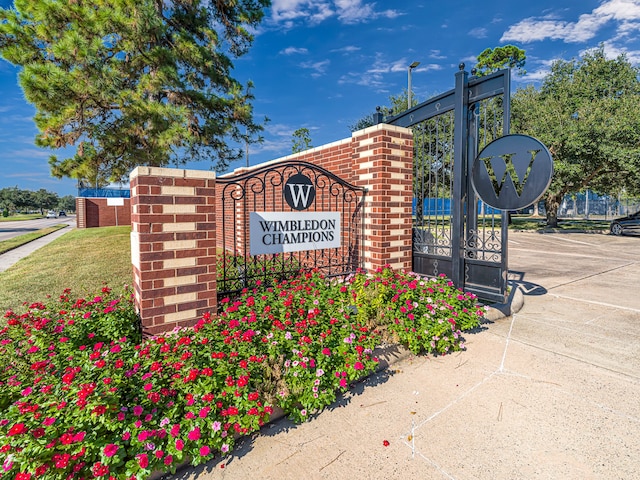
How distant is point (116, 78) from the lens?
8.05 m

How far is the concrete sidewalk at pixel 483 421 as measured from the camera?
6.03 ft

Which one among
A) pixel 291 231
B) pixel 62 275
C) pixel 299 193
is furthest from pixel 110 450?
pixel 62 275

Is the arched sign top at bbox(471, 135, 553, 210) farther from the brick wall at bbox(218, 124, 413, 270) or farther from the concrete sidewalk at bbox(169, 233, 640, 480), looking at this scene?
the concrete sidewalk at bbox(169, 233, 640, 480)

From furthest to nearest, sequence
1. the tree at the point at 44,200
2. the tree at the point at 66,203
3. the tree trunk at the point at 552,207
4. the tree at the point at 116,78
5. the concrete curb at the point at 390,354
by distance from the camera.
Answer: the tree at the point at 66,203 < the tree at the point at 44,200 < the tree trunk at the point at 552,207 < the tree at the point at 116,78 < the concrete curb at the point at 390,354

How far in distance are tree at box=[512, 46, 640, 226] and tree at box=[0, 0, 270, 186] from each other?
1632 cm

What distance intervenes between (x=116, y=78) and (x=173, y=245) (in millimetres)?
7486

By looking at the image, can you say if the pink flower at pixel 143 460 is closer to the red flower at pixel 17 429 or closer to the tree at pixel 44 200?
the red flower at pixel 17 429

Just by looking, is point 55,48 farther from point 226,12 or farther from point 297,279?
point 297,279

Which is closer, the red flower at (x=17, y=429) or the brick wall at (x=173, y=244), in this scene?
the red flower at (x=17, y=429)

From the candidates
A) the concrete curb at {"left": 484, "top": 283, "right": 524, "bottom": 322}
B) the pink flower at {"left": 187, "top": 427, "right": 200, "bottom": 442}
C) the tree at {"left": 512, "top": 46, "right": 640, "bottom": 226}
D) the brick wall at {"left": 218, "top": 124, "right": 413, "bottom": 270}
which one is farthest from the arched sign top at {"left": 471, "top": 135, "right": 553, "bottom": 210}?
the tree at {"left": 512, "top": 46, "right": 640, "bottom": 226}

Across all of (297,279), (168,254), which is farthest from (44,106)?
(297,279)

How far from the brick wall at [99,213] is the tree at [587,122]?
33.4m

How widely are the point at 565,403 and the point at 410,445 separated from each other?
134cm

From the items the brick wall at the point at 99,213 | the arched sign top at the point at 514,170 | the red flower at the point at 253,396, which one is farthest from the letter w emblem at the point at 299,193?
the brick wall at the point at 99,213
